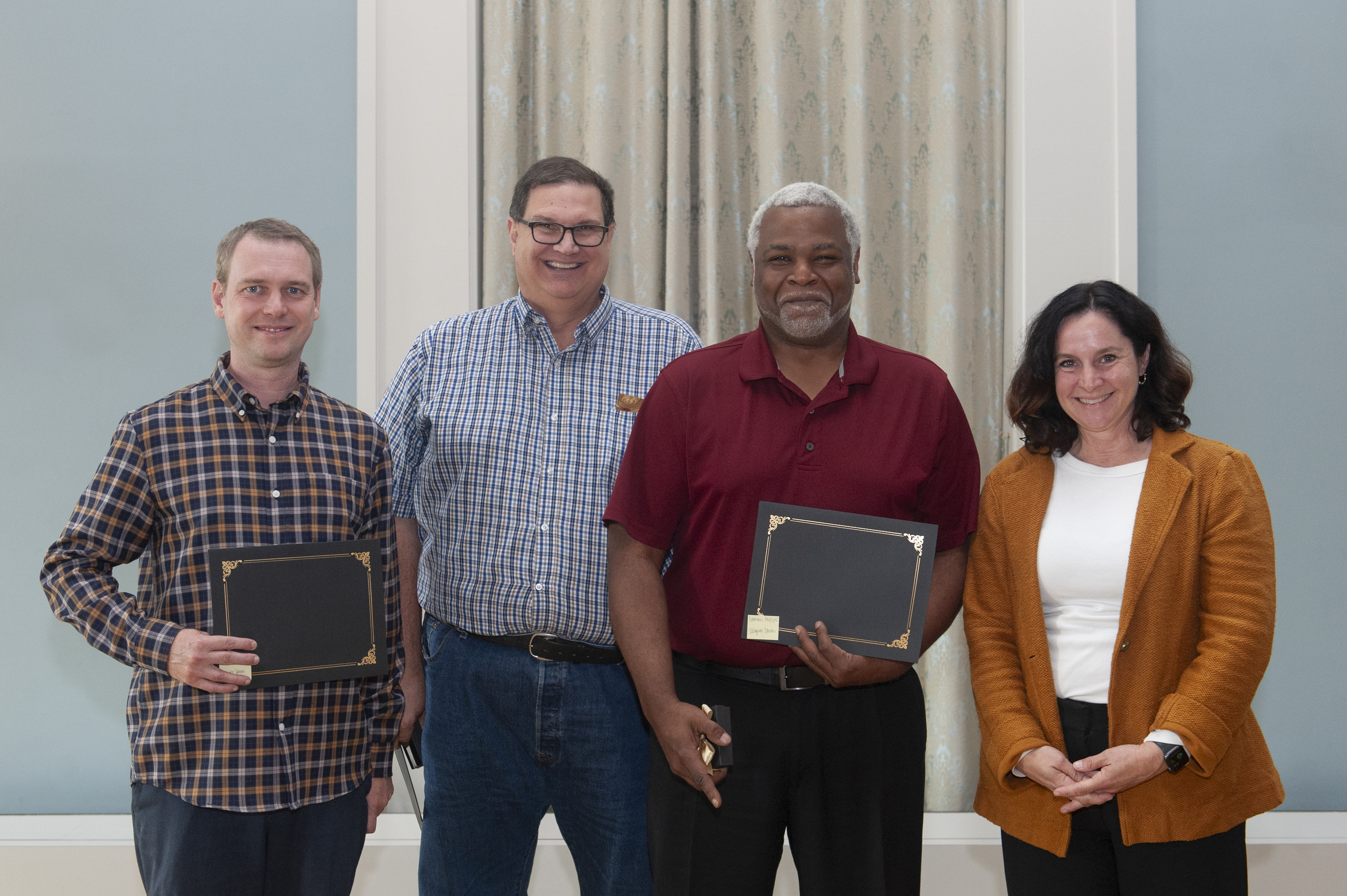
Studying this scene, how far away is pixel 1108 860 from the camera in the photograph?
169 cm

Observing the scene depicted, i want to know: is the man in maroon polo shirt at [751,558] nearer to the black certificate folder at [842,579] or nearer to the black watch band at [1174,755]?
the black certificate folder at [842,579]

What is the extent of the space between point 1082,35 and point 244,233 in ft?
8.95

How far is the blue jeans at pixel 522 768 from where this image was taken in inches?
76.1

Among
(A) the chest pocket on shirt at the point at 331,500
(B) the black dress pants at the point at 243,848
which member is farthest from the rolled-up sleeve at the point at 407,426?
(B) the black dress pants at the point at 243,848

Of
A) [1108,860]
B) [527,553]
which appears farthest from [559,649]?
[1108,860]

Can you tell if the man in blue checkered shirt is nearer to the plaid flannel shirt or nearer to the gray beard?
the plaid flannel shirt

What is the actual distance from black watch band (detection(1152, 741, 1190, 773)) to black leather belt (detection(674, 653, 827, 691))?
578mm

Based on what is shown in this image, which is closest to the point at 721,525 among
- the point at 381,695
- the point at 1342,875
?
the point at 381,695

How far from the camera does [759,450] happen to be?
1726 mm

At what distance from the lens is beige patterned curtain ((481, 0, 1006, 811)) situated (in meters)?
3.09

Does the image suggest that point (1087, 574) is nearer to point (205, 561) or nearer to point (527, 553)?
point (527, 553)

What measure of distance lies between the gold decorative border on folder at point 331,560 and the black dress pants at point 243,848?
26 centimetres

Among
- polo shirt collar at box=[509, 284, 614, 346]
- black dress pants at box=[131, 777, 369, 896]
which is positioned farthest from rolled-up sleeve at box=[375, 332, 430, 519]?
black dress pants at box=[131, 777, 369, 896]

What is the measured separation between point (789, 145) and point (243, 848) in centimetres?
261
